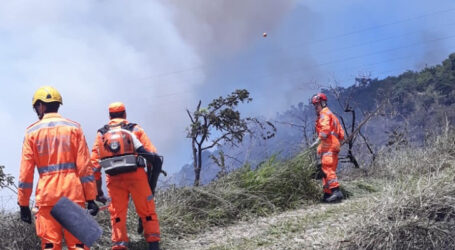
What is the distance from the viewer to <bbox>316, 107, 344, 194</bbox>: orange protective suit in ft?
26.5

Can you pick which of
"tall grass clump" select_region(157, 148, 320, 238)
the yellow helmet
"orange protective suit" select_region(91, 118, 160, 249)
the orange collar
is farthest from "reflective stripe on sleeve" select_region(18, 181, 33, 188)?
"tall grass clump" select_region(157, 148, 320, 238)

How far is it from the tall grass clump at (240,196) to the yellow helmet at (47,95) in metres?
2.64

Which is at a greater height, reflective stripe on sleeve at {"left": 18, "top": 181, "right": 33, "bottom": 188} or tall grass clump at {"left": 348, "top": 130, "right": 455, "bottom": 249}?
reflective stripe on sleeve at {"left": 18, "top": 181, "right": 33, "bottom": 188}

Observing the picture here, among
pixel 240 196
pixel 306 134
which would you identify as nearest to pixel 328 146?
pixel 240 196

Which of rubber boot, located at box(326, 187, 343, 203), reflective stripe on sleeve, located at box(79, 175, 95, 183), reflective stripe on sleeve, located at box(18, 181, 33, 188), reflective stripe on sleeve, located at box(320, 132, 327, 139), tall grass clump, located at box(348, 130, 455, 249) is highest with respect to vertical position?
reflective stripe on sleeve, located at box(320, 132, 327, 139)

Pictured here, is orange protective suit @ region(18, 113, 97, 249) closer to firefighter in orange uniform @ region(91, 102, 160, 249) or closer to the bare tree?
firefighter in orange uniform @ region(91, 102, 160, 249)

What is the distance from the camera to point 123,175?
18.6ft

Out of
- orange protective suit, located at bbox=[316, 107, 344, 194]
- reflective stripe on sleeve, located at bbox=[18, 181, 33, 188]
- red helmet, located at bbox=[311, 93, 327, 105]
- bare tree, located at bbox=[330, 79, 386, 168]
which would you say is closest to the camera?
reflective stripe on sleeve, located at bbox=[18, 181, 33, 188]

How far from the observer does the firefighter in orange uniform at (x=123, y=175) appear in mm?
5574

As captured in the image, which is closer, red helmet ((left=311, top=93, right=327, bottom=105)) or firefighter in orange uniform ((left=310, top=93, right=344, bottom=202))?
firefighter in orange uniform ((left=310, top=93, right=344, bottom=202))

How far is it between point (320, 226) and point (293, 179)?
88.3 inches

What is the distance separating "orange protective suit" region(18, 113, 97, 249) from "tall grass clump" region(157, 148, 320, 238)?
7.83ft

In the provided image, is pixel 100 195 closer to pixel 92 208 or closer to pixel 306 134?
pixel 92 208

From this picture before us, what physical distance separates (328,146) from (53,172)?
484 cm
